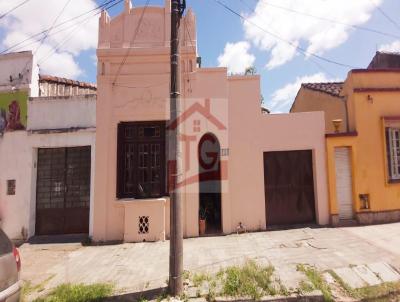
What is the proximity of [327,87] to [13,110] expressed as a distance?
11.2 m

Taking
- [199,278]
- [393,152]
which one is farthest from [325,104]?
[199,278]

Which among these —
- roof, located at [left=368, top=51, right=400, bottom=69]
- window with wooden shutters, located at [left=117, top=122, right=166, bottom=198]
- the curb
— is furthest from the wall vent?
roof, located at [left=368, top=51, right=400, bottom=69]

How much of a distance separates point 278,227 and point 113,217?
15.4 feet

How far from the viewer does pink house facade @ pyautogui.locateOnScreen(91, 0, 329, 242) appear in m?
8.27

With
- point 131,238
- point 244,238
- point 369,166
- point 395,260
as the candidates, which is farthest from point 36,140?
point 369,166

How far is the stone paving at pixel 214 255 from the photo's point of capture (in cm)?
543

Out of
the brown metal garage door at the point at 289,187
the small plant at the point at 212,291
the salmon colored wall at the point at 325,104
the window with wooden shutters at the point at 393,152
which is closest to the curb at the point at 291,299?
the small plant at the point at 212,291

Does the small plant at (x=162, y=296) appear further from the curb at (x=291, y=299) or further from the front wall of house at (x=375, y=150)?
the front wall of house at (x=375, y=150)

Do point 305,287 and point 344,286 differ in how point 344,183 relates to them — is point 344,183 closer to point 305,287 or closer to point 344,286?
point 344,286

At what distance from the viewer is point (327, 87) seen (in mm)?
11891

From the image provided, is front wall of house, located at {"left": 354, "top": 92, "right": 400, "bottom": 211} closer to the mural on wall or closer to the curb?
the curb

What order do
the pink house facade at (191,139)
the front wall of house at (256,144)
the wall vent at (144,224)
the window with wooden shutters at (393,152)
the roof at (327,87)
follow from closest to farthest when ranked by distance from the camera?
the wall vent at (144,224) < the pink house facade at (191,139) < the front wall of house at (256,144) < the window with wooden shutters at (393,152) < the roof at (327,87)

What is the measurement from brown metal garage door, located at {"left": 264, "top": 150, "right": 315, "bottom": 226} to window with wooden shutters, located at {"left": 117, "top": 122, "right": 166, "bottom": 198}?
317 centimetres

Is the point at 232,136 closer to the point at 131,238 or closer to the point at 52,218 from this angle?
the point at 131,238
